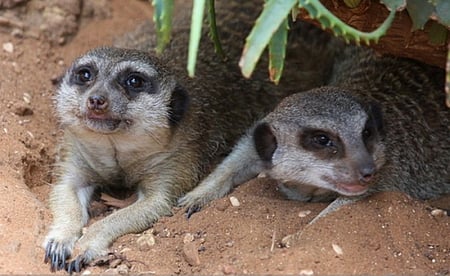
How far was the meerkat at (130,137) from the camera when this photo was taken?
3.11 meters

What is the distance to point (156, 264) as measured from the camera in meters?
2.77

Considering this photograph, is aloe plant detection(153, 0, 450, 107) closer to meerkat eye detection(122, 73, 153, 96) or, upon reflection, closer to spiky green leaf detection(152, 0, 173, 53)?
spiky green leaf detection(152, 0, 173, 53)

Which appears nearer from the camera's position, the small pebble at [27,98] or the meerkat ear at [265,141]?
the meerkat ear at [265,141]

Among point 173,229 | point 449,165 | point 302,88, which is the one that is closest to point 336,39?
point 302,88

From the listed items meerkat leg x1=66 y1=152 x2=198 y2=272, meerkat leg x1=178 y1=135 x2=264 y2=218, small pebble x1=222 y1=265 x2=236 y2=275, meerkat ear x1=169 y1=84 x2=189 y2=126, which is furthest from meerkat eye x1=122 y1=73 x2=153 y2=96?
small pebble x1=222 y1=265 x2=236 y2=275

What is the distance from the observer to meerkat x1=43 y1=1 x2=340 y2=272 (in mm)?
3111

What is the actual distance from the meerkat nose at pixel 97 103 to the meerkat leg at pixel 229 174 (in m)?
0.54

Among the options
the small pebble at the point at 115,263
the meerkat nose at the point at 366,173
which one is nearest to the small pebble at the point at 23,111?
the small pebble at the point at 115,263

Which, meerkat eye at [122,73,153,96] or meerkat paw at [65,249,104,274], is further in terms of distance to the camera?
meerkat eye at [122,73,153,96]

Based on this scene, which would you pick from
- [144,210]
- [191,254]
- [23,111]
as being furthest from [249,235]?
→ [23,111]

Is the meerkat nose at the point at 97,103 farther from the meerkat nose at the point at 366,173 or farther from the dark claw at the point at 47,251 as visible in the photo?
the meerkat nose at the point at 366,173

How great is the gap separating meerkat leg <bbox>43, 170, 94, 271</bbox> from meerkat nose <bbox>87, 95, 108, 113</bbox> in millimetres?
426

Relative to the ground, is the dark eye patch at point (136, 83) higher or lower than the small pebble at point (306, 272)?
higher

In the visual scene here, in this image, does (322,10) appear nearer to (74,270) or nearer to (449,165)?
(74,270)
